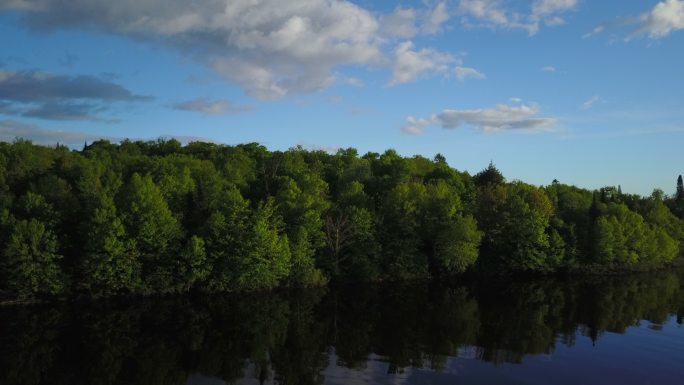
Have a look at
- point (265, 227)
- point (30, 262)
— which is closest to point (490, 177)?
point (265, 227)

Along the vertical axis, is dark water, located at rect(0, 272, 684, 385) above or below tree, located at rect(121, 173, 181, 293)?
below

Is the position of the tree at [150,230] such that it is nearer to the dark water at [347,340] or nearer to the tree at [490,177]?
the dark water at [347,340]

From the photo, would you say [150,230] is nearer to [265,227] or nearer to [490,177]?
[265,227]

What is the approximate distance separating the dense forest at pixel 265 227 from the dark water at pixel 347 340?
311cm

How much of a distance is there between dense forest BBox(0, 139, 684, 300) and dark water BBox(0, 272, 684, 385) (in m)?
3.11

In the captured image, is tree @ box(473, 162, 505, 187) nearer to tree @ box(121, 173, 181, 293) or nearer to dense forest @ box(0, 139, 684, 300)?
dense forest @ box(0, 139, 684, 300)

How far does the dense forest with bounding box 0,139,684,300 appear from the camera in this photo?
1876 inches

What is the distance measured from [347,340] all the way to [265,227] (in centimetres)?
1946

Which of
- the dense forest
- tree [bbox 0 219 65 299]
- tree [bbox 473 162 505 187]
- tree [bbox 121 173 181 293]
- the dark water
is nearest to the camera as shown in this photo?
the dark water

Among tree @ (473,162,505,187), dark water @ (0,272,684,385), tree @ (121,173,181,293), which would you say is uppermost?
tree @ (473,162,505,187)

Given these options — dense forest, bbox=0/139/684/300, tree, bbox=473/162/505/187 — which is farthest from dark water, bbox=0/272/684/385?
tree, bbox=473/162/505/187

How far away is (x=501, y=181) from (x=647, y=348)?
52.8 meters

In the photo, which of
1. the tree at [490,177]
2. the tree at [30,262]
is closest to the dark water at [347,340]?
the tree at [30,262]

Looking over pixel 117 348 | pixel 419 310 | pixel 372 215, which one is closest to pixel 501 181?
pixel 372 215
